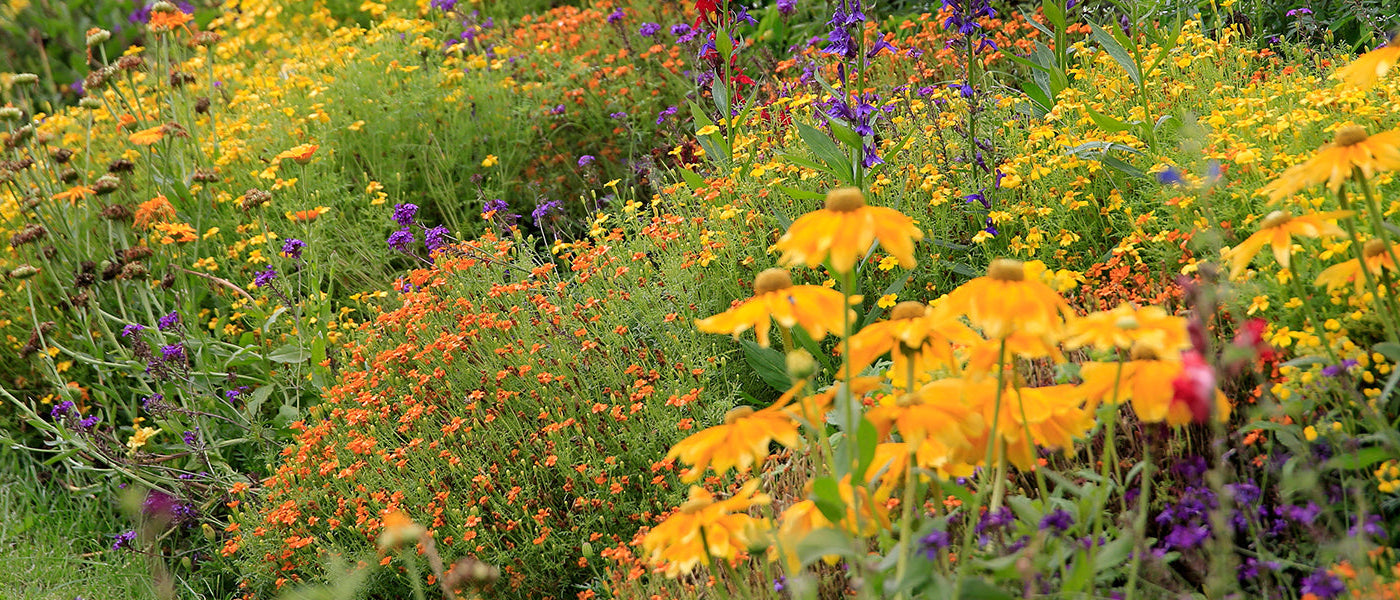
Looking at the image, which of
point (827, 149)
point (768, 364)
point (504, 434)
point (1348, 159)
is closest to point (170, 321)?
point (504, 434)

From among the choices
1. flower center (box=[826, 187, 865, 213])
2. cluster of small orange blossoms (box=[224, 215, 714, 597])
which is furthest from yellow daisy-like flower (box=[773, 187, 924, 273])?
cluster of small orange blossoms (box=[224, 215, 714, 597])

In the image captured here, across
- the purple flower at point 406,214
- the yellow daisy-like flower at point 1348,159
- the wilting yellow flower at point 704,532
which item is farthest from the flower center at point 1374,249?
the purple flower at point 406,214

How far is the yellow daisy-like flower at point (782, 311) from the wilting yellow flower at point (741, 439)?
92 mm

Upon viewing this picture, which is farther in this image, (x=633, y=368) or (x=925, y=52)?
(x=925, y=52)

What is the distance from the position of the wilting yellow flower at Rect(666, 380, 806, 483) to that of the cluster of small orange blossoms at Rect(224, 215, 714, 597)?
3.01 feet

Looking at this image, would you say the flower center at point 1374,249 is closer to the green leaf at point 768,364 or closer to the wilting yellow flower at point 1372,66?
the wilting yellow flower at point 1372,66

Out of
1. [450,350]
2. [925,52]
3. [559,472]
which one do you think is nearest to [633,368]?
[559,472]

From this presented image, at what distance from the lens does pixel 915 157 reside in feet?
10.2

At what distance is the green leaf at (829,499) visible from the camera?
129cm

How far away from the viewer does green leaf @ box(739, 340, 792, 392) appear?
2.62 m

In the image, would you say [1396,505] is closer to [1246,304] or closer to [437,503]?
[1246,304]

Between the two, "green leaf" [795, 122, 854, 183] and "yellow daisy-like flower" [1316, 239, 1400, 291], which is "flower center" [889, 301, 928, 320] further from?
"green leaf" [795, 122, 854, 183]

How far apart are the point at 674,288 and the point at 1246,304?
1299 millimetres

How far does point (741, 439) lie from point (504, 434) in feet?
4.19
